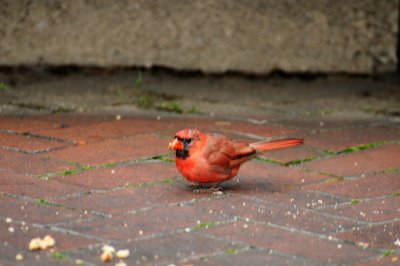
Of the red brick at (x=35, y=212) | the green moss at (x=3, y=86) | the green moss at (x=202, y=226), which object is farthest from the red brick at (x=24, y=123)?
the green moss at (x=202, y=226)

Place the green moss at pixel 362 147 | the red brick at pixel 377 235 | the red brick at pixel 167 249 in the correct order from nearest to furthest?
the red brick at pixel 167 249 < the red brick at pixel 377 235 < the green moss at pixel 362 147

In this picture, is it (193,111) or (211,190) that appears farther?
(193,111)

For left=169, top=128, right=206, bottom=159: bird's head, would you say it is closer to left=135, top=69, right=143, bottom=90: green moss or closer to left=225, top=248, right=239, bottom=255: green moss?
left=225, top=248, right=239, bottom=255: green moss

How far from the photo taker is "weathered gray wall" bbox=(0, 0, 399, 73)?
20.6 feet

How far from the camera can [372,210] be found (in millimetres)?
4012

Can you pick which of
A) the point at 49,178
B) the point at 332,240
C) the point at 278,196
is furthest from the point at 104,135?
the point at 332,240

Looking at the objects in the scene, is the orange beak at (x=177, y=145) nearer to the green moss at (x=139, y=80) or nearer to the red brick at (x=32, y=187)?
the red brick at (x=32, y=187)

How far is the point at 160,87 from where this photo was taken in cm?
629

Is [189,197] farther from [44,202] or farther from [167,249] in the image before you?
[167,249]

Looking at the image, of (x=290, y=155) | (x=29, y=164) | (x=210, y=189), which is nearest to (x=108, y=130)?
(x=29, y=164)

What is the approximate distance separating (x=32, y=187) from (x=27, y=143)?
0.83 m

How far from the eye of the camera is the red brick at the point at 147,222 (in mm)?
3551

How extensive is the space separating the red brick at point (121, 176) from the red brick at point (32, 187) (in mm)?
78

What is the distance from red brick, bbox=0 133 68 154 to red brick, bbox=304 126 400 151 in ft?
4.64
